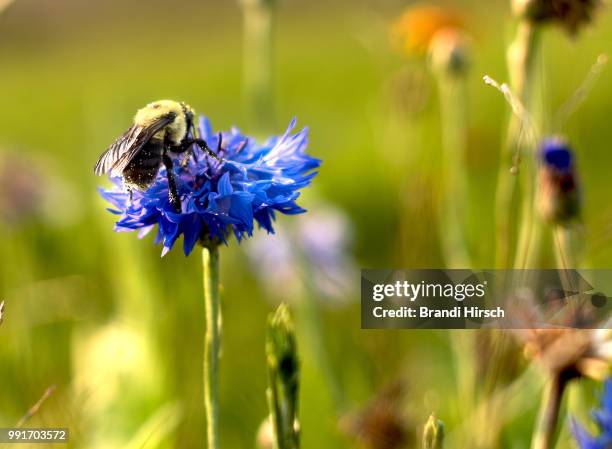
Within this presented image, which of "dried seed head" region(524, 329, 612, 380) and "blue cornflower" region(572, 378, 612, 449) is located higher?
"dried seed head" region(524, 329, 612, 380)

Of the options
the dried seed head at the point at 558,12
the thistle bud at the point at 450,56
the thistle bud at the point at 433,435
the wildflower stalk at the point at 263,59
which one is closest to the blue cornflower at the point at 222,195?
the thistle bud at the point at 433,435

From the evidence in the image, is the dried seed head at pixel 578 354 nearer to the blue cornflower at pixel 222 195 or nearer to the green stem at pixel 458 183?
the blue cornflower at pixel 222 195

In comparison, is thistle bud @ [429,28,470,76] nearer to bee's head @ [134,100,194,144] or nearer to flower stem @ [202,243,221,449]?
bee's head @ [134,100,194,144]

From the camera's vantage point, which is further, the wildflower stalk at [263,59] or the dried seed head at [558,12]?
the wildflower stalk at [263,59]

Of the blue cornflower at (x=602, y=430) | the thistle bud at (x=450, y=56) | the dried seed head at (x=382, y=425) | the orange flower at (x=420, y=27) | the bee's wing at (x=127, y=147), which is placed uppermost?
the orange flower at (x=420, y=27)

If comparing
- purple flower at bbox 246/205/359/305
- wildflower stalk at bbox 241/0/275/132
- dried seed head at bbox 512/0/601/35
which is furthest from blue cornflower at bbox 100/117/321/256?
purple flower at bbox 246/205/359/305

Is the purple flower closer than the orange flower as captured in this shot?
No

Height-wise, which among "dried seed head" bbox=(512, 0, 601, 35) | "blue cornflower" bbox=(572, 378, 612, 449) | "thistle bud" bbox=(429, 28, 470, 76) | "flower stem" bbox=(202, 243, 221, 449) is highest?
"thistle bud" bbox=(429, 28, 470, 76)

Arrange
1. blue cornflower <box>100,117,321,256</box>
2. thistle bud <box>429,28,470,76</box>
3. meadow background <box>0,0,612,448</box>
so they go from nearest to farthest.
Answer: blue cornflower <box>100,117,321,256</box>
meadow background <box>0,0,612,448</box>
thistle bud <box>429,28,470,76</box>

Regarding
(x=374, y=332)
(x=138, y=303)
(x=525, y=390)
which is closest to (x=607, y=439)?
(x=525, y=390)
